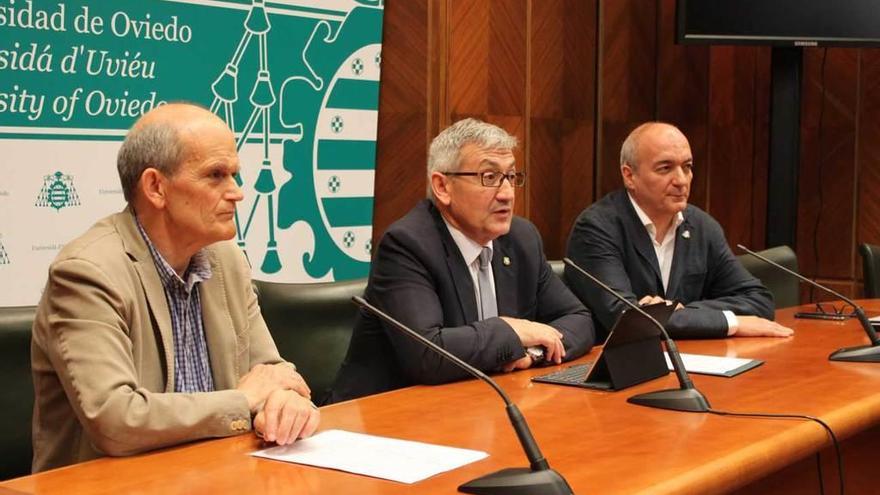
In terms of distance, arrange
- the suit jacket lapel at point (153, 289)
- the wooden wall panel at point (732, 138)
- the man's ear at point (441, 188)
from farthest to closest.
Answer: the wooden wall panel at point (732, 138), the man's ear at point (441, 188), the suit jacket lapel at point (153, 289)

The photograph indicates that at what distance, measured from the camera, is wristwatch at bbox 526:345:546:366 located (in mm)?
3086

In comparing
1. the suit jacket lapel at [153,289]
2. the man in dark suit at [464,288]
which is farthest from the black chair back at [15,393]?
the man in dark suit at [464,288]

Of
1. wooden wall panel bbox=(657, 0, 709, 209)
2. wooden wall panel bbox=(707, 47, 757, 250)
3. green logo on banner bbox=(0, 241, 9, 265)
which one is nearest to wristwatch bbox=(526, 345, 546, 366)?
green logo on banner bbox=(0, 241, 9, 265)

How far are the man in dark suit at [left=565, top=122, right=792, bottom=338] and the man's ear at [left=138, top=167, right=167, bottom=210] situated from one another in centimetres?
192

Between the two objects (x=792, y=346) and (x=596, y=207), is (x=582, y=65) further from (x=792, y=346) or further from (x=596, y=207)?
(x=792, y=346)

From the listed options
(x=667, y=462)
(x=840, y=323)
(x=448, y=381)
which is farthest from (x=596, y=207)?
(x=667, y=462)

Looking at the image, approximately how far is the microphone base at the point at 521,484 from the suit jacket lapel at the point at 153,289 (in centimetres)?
81

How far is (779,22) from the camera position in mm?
5797

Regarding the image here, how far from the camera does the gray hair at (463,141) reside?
3.34 m

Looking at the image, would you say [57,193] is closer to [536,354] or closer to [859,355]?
[536,354]

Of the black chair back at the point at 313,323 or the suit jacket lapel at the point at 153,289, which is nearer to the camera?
the suit jacket lapel at the point at 153,289

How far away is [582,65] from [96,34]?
2.93 metres

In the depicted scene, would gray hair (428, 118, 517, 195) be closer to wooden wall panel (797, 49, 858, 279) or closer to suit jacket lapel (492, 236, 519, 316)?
suit jacket lapel (492, 236, 519, 316)

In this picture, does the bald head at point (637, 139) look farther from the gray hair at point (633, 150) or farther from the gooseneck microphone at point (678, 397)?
the gooseneck microphone at point (678, 397)
